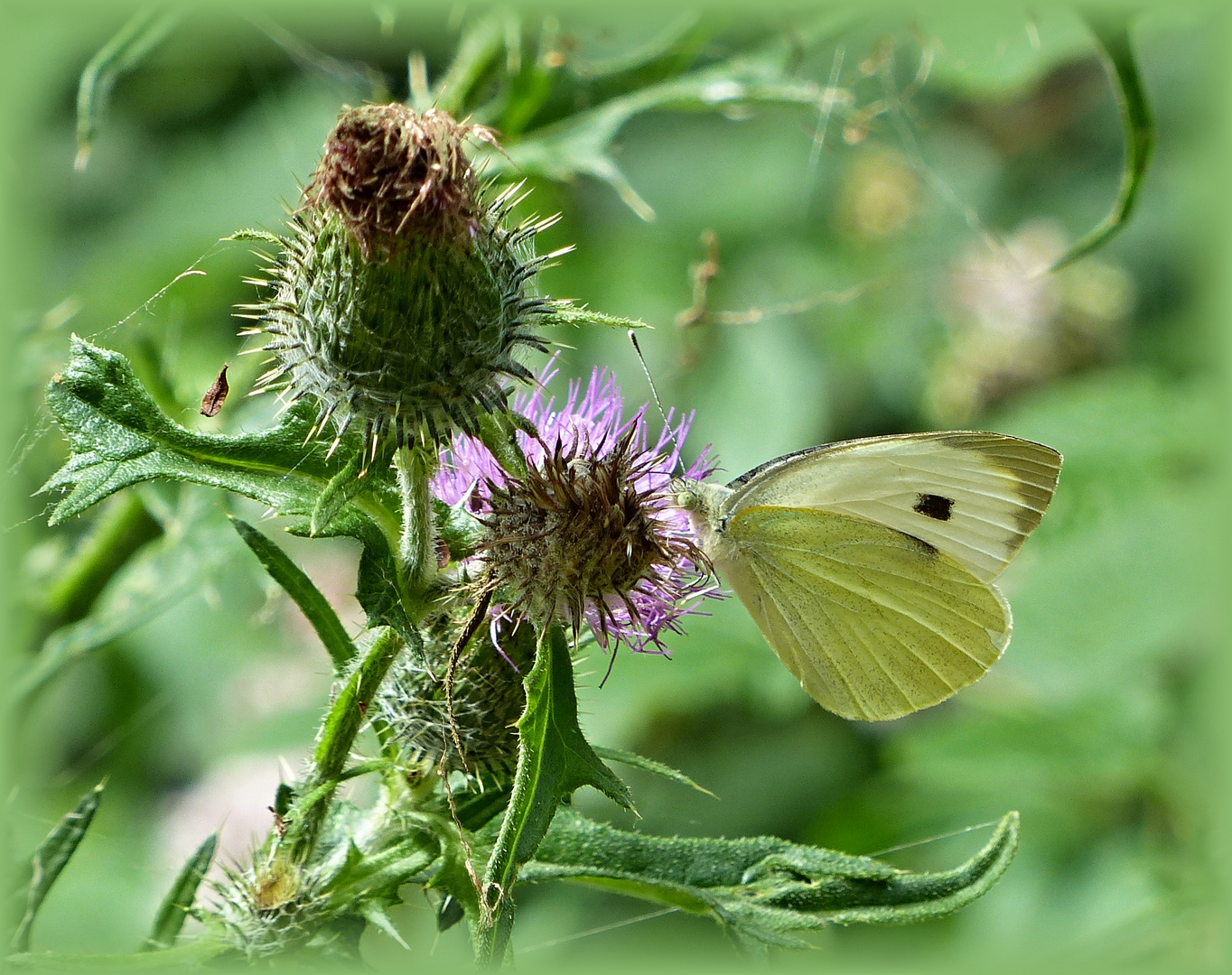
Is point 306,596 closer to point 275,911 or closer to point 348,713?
point 348,713

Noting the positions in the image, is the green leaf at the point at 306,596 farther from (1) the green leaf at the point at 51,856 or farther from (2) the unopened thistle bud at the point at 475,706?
(1) the green leaf at the point at 51,856

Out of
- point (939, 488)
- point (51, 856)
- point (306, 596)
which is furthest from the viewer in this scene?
point (939, 488)

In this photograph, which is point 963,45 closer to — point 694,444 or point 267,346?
point 694,444

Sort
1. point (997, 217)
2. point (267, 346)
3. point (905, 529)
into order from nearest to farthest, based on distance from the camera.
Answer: point (267, 346), point (905, 529), point (997, 217)

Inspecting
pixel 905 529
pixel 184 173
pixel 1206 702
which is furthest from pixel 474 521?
pixel 184 173

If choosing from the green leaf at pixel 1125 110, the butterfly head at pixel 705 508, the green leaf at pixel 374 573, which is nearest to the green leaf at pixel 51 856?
the green leaf at pixel 374 573

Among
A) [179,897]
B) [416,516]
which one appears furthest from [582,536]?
[179,897]

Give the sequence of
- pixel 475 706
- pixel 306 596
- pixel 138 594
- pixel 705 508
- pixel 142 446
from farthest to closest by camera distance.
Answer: pixel 138 594 < pixel 705 508 < pixel 475 706 < pixel 306 596 < pixel 142 446
